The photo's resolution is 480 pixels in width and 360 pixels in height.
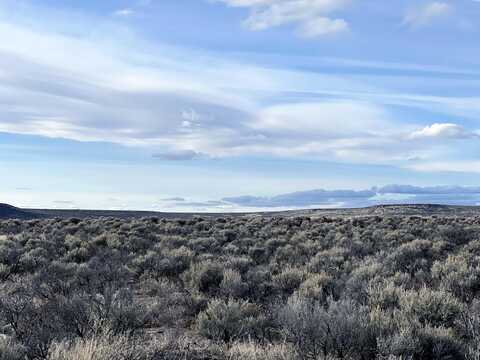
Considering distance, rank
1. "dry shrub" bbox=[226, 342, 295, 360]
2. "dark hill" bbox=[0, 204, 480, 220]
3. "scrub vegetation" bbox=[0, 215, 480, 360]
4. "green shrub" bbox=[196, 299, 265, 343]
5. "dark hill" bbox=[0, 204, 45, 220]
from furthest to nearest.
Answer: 1. "dark hill" bbox=[0, 204, 45, 220]
2. "dark hill" bbox=[0, 204, 480, 220]
3. "green shrub" bbox=[196, 299, 265, 343]
4. "scrub vegetation" bbox=[0, 215, 480, 360]
5. "dry shrub" bbox=[226, 342, 295, 360]

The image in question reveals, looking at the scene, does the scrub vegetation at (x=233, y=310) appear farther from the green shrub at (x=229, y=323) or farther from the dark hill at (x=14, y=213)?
the dark hill at (x=14, y=213)

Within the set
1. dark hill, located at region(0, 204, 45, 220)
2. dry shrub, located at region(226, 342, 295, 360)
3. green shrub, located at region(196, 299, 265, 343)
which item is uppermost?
dry shrub, located at region(226, 342, 295, 360)

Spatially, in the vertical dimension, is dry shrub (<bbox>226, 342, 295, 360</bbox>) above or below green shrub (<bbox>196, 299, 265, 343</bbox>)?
above

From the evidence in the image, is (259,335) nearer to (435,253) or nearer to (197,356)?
(197,356)

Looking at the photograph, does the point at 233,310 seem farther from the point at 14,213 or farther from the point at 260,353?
the point at 14,213

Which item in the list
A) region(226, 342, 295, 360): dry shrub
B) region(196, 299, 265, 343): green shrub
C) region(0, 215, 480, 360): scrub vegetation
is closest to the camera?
region(226, 342, 295, 360): dry shrub

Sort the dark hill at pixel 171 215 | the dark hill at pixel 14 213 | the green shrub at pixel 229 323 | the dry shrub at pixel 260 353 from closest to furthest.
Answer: the dry shrub at pixel 260 353
the green shrub at pixel 229 323
the dark hill at pixel 171 215
the dark hill at pixel 14 213

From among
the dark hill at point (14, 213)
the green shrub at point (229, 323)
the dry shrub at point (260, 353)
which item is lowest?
the dark hill at point (14, 213)

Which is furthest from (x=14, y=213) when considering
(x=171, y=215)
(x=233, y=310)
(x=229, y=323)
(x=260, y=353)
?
(x=260, y=353)

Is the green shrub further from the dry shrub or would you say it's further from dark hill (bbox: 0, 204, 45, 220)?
dark hill (bbox: 0, 204, 45, 220)

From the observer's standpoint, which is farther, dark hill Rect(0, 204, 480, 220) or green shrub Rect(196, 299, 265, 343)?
dark hill Rect(0, 204, 480, 220)

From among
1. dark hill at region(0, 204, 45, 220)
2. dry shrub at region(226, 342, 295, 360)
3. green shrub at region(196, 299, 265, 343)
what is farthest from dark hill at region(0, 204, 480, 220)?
dry shrub at region(226, 342, 295, 360)

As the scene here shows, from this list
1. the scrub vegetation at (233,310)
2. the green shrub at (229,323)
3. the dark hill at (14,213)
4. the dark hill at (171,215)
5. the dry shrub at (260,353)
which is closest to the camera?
the dry shrub at (260,353)

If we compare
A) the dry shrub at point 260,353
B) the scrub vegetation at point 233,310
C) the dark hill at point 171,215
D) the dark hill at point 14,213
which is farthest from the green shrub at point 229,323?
the dark hill at point 14,213
